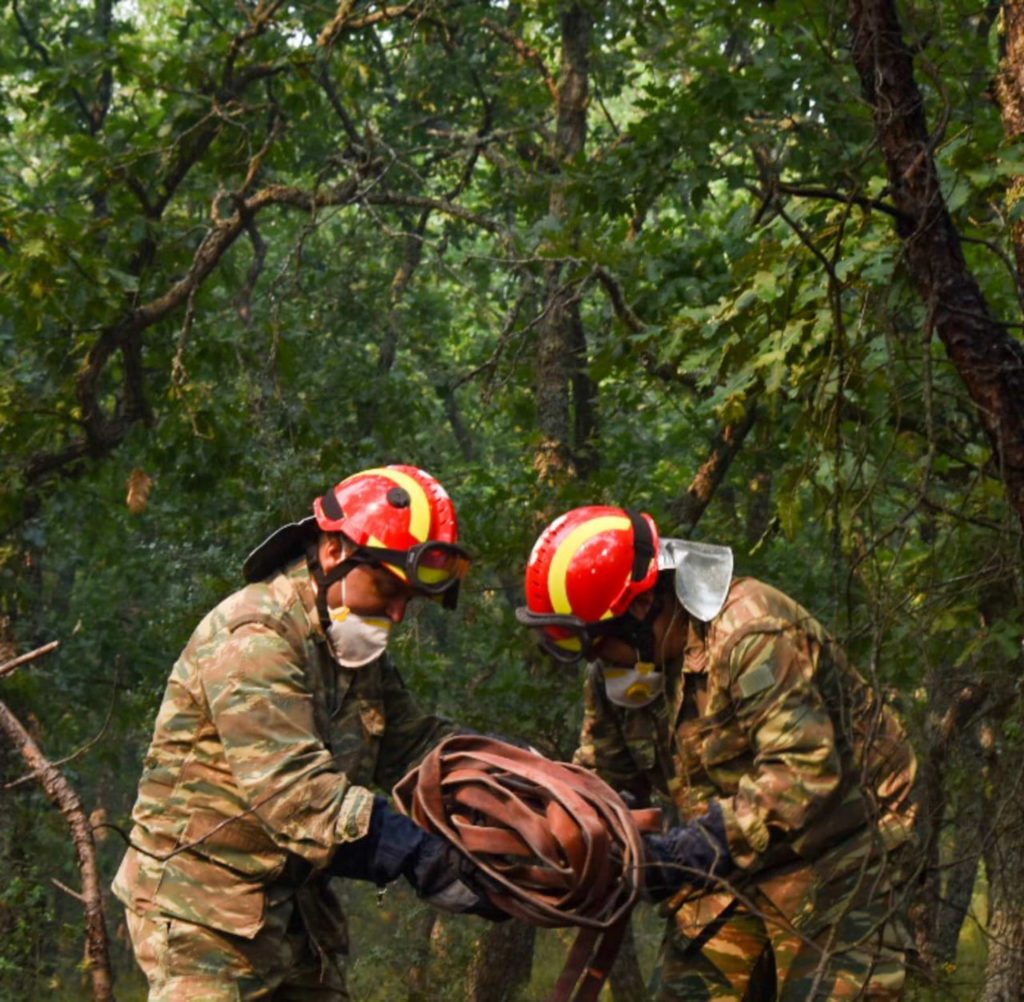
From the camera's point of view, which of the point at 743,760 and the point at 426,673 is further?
the point at 426,673

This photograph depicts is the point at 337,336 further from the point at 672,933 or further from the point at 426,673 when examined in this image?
the point at 672,933

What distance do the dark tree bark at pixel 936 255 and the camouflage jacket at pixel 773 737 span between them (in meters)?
0.78

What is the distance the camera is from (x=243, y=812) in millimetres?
4293

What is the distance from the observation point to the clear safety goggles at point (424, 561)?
466cm

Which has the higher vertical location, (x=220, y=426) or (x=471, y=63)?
(x=471, y=63)

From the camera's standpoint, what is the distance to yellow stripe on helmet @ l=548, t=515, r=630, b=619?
4684mm

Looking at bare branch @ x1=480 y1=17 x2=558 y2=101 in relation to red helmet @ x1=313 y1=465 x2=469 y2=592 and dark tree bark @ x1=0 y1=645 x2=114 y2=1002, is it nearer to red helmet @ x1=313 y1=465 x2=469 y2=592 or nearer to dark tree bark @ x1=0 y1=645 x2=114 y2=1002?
red helmet @ x1=313 y1=465 x2=469 y2=592

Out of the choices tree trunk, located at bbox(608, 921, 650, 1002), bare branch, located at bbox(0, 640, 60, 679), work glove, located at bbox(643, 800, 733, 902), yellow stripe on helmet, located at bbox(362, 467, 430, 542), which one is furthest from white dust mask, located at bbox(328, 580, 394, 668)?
tree trunk, located at bbox(608, 921, 650, 1002)

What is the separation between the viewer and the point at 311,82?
37.0 feet

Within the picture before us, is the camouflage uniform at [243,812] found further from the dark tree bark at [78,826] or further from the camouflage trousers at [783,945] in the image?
the camouflage trousers at [783,945]

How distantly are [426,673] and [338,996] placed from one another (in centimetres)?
491

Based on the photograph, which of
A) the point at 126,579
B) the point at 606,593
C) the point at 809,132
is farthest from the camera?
the point at 126,579

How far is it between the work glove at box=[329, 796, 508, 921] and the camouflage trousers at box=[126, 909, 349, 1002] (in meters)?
0.40

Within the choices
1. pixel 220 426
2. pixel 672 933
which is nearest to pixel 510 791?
pixel 672 933
